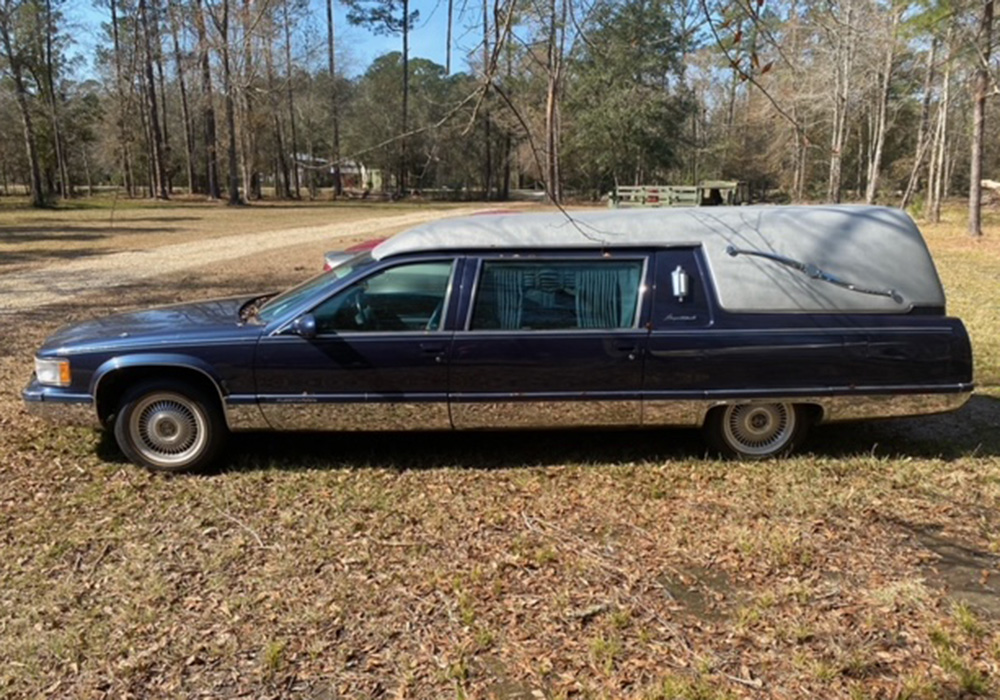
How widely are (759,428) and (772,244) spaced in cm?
118

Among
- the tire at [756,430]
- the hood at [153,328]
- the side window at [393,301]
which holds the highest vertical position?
the side window at [393,301]

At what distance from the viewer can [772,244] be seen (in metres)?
4.54

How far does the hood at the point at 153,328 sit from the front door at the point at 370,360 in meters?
0.37

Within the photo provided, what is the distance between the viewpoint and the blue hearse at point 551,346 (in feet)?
14.3

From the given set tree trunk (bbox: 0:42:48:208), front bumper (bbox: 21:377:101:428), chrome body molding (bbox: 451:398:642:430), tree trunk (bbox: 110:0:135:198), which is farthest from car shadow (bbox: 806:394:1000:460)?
tree trunk (bbox: 110:0:135:198)

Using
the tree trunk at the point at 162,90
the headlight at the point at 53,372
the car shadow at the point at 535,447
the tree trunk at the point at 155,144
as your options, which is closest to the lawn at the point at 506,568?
the car shadow at the point at 535,447

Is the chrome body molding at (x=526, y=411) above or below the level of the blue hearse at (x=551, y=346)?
below

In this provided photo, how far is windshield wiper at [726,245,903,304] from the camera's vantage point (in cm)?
442

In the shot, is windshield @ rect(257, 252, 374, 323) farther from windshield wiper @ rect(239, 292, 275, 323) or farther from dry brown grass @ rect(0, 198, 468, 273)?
dry brown grass @ rect(0, 198, 468, 273)

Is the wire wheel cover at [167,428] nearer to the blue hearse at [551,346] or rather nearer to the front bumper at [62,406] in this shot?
the blue hearse at [551,346]

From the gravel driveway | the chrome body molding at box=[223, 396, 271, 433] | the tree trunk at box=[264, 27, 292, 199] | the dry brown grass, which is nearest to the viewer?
the chrome body molding at box=[223, 396, 271, 433]

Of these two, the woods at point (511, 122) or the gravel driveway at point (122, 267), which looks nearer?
the gravel driveway at point (122, 267)

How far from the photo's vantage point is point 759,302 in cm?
443

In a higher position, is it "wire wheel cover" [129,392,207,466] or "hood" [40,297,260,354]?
"hood" [40,297,260,354]
